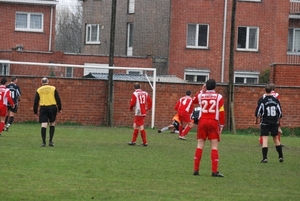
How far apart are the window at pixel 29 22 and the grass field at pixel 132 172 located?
2647 cm

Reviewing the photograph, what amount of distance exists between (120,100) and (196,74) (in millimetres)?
17167

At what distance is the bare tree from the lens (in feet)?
292

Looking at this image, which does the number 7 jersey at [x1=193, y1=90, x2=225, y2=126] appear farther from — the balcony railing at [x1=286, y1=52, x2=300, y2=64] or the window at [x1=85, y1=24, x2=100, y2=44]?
the window at [x1=85, y1=24, x2=100, y2=44]

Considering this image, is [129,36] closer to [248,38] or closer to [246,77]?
[248,38]

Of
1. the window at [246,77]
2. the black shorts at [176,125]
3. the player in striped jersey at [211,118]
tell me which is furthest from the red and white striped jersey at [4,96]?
the window at [246,77]

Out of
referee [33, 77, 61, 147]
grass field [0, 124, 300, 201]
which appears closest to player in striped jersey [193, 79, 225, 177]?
grass field [0, 124, 300, 201]

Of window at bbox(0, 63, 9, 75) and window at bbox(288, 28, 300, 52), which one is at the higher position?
window at bbox(288, 28, 300, 52)

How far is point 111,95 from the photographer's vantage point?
1449 inches

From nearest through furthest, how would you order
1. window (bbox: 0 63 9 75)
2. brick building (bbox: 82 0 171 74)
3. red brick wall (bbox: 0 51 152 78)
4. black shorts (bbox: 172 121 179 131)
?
black shorts (bbox: 172 121 179 131), window (bbox: 0 63 9 75), red brick wall (bbox: 0 51 152 78), brick building (bbox: 82 0 171 74)

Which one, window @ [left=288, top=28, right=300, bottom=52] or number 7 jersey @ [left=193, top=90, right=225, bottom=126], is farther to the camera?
window @ [left=288, top=28, right=300, bottom=52]

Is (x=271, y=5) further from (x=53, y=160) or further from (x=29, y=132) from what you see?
(x=53, y=160)

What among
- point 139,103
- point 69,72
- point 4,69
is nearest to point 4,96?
point 139,103

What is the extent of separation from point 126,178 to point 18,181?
220cm

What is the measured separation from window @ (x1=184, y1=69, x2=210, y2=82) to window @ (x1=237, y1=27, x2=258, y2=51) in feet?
9.90
